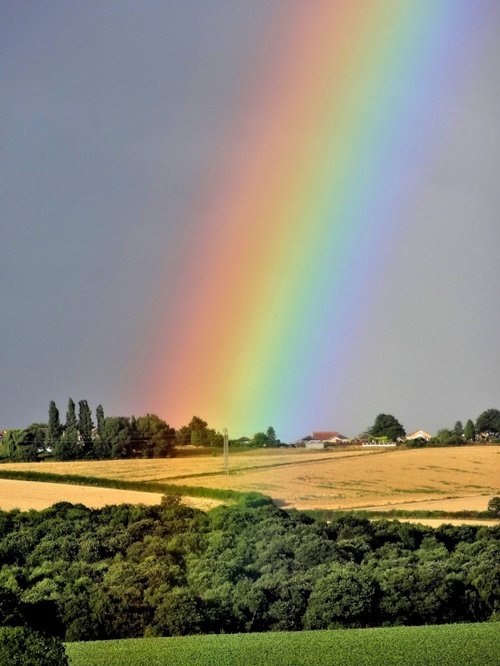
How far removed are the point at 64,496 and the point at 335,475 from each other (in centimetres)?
802

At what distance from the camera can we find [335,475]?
2834cm

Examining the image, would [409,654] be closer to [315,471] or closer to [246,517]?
[246,517]

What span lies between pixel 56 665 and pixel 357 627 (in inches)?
344

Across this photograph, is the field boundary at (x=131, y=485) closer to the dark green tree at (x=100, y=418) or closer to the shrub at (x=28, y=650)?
→ the dark green tree at (x=100, y=418)

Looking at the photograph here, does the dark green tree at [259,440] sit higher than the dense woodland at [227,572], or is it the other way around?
the dark green tree at [259,440]

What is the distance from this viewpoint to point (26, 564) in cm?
2186

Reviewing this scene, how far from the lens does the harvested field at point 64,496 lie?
79.6 feet

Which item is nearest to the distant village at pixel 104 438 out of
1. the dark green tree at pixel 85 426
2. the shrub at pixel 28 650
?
the dark green tree at pixel 85 426

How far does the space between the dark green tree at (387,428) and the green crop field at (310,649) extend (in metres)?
14.4

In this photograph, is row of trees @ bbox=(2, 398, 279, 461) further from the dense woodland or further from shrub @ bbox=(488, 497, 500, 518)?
shrub @ bbox=(488, 497, 500, 518)

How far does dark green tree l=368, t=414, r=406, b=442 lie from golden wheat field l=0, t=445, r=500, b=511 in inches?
51.9

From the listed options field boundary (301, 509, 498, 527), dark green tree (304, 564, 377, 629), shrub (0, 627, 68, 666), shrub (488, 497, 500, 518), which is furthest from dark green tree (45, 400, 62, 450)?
shrub (0, 627, 68, 666)

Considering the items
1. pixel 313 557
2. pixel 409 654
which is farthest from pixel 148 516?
pixel 409 654

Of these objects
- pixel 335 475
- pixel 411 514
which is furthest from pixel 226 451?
pixel 411 514
